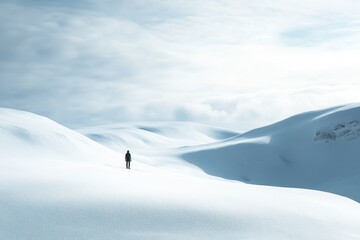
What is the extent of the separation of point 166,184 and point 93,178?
416 centimetres

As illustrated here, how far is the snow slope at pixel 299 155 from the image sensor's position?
95.0m

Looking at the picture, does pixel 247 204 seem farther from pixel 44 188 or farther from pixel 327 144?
pixel 327 144

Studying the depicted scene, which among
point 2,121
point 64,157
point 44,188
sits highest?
point 2,121

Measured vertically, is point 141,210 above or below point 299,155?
below

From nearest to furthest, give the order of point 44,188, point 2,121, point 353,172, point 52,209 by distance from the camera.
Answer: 1. point 52,209
2. point 44,188
3. point 2,121
4. point 353,172

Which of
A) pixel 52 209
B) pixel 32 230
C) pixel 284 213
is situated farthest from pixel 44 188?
pixel 284 213

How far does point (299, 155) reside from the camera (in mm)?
104438

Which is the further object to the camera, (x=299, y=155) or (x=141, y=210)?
(x=299, y=155)

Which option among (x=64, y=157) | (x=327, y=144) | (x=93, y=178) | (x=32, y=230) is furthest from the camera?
(x=327, y=144)

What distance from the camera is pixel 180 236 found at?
15.7 m

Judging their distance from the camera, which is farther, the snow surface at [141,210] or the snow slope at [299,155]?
the snow slope at [299,155]

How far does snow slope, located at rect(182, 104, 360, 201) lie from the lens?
3740 inches

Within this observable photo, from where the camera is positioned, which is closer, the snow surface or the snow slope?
→ the snow surface

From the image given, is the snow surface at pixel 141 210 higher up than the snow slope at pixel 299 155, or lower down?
lower down
